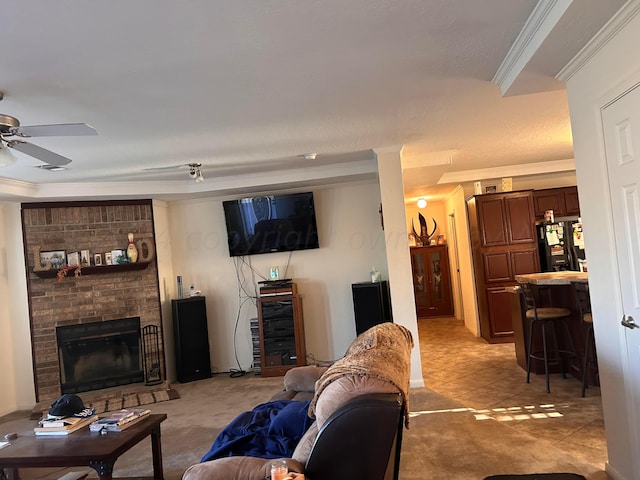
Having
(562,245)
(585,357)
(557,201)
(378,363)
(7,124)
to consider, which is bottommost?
(585,357)

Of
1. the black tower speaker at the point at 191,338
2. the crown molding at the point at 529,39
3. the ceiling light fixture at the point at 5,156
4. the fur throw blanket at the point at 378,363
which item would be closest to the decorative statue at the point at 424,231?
the black tower speaker at the point at 191,338

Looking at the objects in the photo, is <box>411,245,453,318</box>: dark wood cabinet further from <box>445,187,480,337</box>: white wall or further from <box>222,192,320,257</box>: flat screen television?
<box>222,192,320,257</box>: flat screen television

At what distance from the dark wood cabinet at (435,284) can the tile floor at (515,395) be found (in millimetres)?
2787

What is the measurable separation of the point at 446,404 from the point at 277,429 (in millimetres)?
2034

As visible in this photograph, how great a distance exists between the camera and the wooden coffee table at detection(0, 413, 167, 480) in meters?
2.52

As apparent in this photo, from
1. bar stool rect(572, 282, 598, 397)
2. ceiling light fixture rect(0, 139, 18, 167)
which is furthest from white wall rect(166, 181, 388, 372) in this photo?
ceiling light fixture rect(0, 139, 18, 167)

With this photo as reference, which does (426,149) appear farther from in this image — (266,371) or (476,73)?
(266,371)

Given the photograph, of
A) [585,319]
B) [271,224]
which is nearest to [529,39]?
[585,319]

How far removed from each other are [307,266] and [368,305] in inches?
41.2

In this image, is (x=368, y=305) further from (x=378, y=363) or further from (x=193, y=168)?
(x=378, y=363)

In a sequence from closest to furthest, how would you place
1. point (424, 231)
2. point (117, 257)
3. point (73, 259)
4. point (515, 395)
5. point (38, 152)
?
point (38, 152)
point (515, 395)
point (73, 259)
point (117, 257)
point (424, 231)

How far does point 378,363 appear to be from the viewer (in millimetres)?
1990

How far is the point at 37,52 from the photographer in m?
2.12

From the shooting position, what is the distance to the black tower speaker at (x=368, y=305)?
17.5ft
